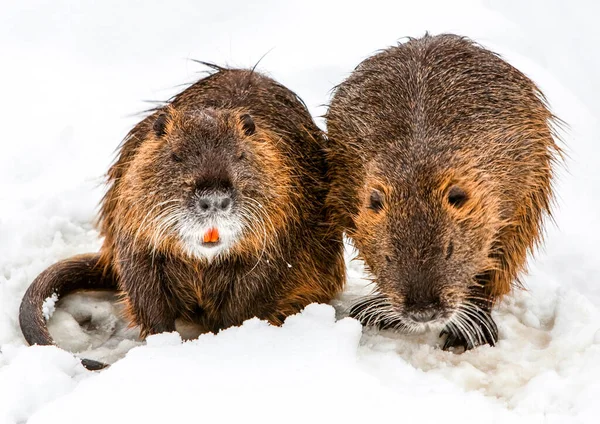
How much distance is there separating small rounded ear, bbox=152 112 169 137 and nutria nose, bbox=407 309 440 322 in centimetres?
132

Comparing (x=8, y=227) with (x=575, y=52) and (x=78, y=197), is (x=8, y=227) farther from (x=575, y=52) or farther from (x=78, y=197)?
(x=575, y=52)

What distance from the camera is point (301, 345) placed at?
3654 millimetres

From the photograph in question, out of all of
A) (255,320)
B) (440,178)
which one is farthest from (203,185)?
(440,178)

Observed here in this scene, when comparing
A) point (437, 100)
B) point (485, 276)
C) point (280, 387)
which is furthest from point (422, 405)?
point (437, 100)

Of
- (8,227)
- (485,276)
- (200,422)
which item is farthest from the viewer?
(8,227)

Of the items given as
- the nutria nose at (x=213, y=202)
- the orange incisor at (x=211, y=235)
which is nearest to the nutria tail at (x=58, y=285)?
the orange incisor at (x=211, y=235)

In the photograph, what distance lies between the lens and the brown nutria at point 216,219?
3.78m

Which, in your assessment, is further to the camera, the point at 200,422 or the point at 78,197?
the point at 78,197

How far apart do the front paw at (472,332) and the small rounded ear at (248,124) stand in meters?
1.22

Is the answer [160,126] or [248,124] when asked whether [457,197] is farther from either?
[160,126]

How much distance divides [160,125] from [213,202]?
0.58 metres

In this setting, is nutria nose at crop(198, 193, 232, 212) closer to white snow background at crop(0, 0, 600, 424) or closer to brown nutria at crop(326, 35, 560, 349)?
white snow background at crop(0, 0, 600, 424)

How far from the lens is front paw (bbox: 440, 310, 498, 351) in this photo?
408cm

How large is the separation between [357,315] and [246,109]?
109 centimetres
